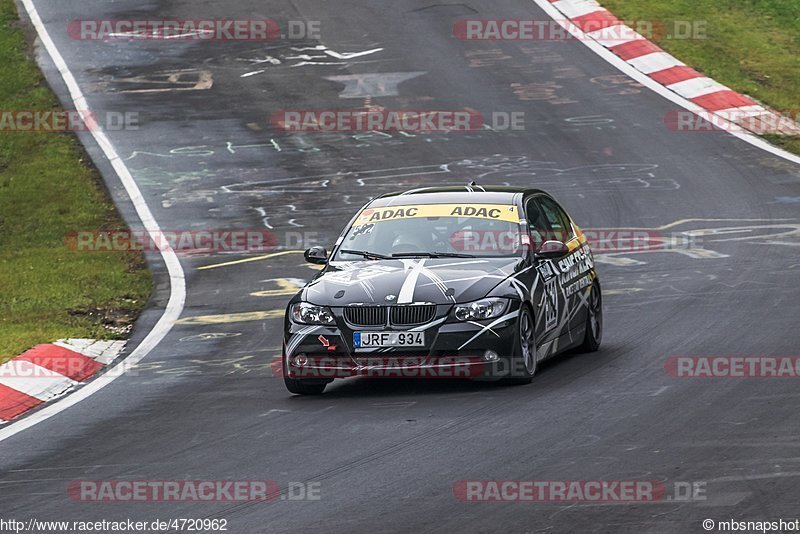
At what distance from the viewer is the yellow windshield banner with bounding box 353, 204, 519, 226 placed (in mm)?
12781

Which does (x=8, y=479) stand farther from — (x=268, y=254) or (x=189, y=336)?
(x=268, y=254)

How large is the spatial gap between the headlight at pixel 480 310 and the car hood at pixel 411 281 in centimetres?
6

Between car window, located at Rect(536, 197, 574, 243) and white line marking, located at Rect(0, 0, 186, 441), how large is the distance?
4005mm

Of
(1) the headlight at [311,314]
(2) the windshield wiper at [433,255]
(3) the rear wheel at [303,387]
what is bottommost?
(3) the rear wheel at [303,387]

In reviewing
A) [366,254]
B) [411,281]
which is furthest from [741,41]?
[411,281]

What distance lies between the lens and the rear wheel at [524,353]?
1148 cm

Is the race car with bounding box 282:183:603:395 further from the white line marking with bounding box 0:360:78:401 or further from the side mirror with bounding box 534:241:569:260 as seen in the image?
the white line marking with bounding box 0:360:78:401

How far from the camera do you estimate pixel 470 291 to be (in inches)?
452

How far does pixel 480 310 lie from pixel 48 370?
424 centimetres

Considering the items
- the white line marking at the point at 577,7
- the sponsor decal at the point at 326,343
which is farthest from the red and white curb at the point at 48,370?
the white line marking at the point at 577,7

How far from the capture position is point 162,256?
19453 mm

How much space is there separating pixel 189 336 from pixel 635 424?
618cm

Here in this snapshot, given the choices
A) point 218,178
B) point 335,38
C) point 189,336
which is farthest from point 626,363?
point 335,38

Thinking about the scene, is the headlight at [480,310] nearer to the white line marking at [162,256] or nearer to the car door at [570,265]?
the car door at [570,265]
